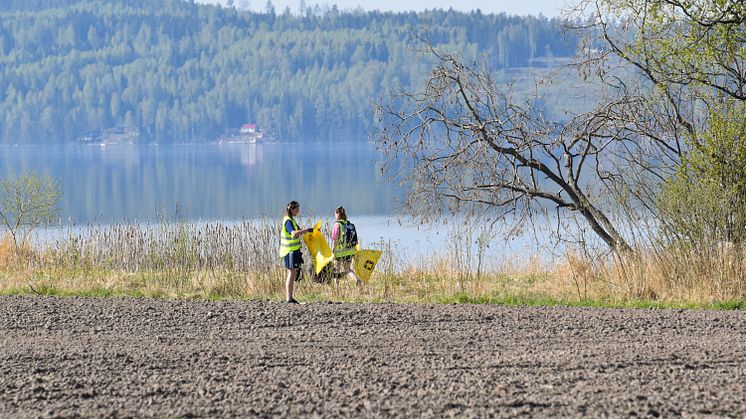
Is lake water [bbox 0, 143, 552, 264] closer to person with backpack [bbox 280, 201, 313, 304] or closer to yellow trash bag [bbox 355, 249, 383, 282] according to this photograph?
yellow trash bag [bbox 355, 249, 383, 282]

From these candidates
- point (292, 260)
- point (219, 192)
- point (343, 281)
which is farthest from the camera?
point (219, 192)

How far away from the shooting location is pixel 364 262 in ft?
54.3

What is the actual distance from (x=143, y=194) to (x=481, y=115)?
5181 centimetres

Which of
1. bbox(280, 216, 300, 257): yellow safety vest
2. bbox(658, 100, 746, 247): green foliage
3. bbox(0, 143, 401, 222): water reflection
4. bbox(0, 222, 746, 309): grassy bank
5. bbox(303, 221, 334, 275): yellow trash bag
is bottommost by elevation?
bbox(0, 143, 401, 222): water reflection

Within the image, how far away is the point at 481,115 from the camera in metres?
19.6

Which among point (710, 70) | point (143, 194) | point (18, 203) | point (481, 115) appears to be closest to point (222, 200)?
point (143, 194)

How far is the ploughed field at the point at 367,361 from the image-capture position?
7.50 meters

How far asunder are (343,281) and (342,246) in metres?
0.58

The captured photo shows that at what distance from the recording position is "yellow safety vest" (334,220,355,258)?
1653 centimetres

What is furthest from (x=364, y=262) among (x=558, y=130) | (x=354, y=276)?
(x=558, y=130)

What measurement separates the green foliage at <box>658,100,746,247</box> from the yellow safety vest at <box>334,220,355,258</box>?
4490mm

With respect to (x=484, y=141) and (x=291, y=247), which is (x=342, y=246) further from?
(x=484, y=141)

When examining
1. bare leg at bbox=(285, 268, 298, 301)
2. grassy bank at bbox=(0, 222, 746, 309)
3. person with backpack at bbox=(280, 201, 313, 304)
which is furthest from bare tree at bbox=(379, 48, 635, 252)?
bare leg at bbox=(285, 268, 298, 301)

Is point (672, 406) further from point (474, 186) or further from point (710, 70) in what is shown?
point (474, 186)
